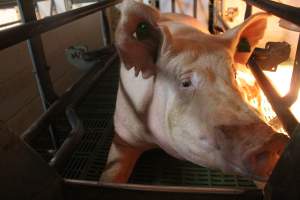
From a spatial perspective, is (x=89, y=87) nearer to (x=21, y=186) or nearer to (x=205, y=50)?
(x=205, y=50)

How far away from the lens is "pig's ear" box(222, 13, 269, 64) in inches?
61.8

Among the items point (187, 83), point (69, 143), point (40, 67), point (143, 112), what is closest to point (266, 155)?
point (187, 83)

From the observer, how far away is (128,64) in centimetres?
151

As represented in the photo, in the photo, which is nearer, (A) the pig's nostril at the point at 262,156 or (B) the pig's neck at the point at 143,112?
(A) the pig's nostril at the point at 262,156

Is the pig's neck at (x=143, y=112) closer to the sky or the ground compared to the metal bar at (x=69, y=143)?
closer to the sky

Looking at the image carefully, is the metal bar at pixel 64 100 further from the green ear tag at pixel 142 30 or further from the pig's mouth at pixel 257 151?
the pig's mouth at pixel 257 151

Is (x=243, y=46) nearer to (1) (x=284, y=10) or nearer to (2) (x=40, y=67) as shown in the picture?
(1) (x=284, y=10)

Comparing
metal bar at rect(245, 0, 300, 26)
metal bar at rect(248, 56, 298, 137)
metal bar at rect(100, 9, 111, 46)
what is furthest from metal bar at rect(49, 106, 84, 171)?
metal bar at rect(100, 9, 111, 46)

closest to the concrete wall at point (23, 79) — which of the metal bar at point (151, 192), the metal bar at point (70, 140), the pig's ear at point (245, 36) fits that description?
the metal bar at point (70, 140)

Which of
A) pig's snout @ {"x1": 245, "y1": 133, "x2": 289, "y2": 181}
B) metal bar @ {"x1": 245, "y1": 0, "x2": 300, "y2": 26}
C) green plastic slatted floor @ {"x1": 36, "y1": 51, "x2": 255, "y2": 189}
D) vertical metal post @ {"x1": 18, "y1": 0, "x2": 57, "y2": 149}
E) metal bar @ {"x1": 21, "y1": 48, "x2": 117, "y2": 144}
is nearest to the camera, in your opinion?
metal bar @ {"x1": 245, "y1": 0, "x2": 300, "y2": 26}

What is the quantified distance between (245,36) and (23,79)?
2082 mm

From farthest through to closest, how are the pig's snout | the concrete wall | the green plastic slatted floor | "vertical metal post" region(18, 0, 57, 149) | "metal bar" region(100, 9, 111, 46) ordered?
1. "metal bar" region(100, 9, 111, 46)
2. the concrete wall
3. "vertical metal post" region(18, 0, 57, 149)
4. the green plastic slatted floor
5. the pig's snout

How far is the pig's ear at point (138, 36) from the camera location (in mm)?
1476

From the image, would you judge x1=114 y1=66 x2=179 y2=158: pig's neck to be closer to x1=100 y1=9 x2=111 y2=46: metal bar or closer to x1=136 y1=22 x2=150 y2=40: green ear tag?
x1=136 y1=22 x2=150 y2=40: green ear tag
